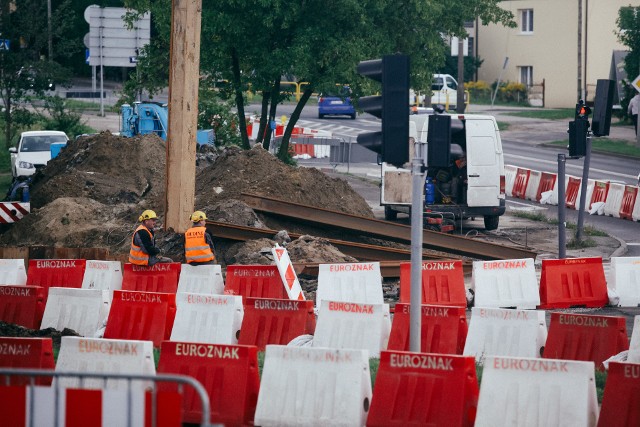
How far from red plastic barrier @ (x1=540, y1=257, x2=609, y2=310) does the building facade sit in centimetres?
3839

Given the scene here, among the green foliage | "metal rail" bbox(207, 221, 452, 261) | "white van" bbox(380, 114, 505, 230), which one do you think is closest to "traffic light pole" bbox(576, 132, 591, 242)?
"white van" bbox(380, 114, 505, 230)

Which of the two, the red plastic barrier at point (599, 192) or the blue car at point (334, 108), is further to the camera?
the blue car at point (334, 108)

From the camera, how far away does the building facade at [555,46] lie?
57.1 m

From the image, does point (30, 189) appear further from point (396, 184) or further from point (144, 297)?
point (144, 297)

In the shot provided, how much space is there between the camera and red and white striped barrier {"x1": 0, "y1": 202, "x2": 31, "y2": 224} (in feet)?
81.8

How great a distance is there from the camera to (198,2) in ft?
60.8

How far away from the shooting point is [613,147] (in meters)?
43.0

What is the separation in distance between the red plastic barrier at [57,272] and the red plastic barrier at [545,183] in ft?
58.8

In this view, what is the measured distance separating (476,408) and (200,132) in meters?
23.1

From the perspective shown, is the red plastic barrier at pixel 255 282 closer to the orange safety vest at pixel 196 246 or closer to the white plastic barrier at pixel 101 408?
the orange safety vest at pixel 196 246

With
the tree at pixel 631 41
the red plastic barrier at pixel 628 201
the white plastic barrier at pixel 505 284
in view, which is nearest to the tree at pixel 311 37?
the red plastic barrier at pixel 628 201

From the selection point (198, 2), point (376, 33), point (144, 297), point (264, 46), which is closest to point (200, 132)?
point (264, 46)

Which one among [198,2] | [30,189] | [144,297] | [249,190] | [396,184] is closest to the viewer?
[144,297]

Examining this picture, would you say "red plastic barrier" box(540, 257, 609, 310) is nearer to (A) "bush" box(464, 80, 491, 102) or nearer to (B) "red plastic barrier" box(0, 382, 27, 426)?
(B) "red plastic barrier" box(0, 382, 27, 426)
